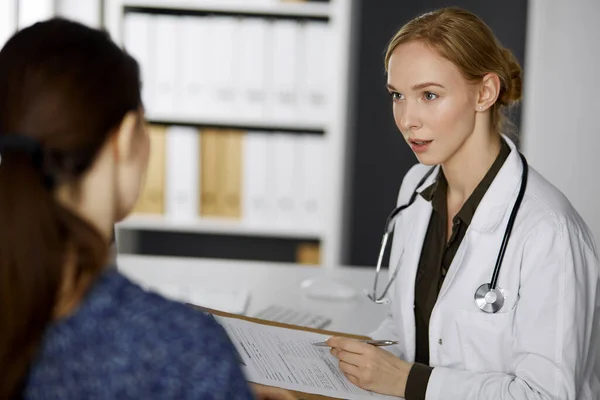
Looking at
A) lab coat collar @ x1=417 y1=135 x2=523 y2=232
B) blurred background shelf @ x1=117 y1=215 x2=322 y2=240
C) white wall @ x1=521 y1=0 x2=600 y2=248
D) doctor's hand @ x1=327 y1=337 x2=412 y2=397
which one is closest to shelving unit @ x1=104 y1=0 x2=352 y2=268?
blurred background shelf @ x1=117 y1=215 x2=322 y2=240

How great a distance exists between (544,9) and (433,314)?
1.53 m

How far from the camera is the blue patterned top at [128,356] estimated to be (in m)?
0.77

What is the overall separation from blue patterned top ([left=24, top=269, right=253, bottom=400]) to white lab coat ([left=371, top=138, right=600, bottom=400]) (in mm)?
581

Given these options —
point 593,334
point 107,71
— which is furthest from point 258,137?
point 107,71

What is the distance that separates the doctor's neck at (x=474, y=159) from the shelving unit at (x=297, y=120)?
1.18 m

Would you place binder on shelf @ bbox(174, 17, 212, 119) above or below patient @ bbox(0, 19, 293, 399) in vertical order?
above

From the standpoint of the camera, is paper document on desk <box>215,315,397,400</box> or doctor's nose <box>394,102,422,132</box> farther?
doctor's nose <box>394,102,422,132</box>

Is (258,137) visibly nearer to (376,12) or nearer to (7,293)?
(376,12)

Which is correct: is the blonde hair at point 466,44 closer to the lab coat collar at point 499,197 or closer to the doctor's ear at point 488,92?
the doctor's ear at point 488,92

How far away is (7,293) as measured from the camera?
73 cm

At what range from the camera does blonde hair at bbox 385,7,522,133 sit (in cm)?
136

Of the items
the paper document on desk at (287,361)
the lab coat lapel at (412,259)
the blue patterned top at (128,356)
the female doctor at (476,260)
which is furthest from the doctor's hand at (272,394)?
the lab coat lapel at (412,259)

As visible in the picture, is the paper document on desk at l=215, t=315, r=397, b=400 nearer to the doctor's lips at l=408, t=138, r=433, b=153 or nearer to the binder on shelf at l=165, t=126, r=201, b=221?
the doctor's lips at l=408, t=138, r=433, b=153

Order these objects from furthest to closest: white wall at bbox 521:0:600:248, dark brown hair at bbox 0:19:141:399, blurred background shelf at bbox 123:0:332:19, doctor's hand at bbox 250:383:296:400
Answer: blurred background shelf at bbox 123:0:332:19
white wall at bbox 521:0:600:248
doctor's hand at bbox 250:383:296:400
dark brown hair at bbox 0:19:141:399
